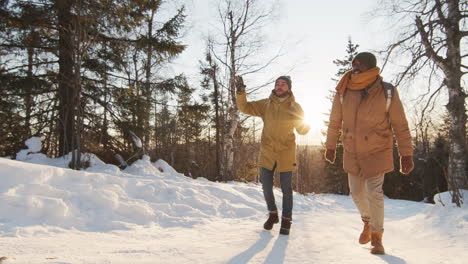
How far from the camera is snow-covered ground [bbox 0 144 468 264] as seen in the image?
2.47 m

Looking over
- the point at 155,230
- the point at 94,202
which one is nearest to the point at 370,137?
the point at 155,230

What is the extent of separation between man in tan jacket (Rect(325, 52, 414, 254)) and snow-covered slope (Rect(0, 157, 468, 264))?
43 centimetres

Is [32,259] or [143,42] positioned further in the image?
[143,42]

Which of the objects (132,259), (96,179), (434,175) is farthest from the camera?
(434,175)

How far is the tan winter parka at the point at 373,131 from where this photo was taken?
3037mm

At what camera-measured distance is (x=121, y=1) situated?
8406mm

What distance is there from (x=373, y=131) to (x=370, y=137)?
0.22ft

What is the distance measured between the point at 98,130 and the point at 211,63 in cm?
1144

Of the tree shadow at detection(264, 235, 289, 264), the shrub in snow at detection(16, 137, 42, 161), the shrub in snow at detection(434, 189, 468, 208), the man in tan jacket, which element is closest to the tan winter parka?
the man in tan jacket

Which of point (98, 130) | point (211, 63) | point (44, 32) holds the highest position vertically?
point (211, 63)

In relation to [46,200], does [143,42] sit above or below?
above

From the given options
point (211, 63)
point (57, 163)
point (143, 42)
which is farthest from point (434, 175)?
point (57, 163)

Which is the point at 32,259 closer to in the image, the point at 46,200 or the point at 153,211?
the point at 46,200

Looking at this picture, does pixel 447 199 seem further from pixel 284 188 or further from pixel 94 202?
pixel 94 202
